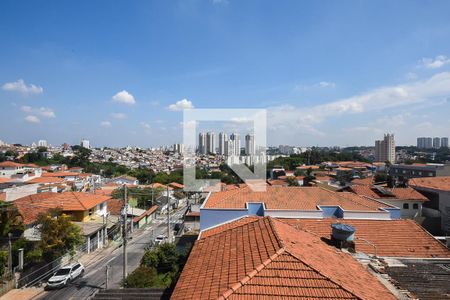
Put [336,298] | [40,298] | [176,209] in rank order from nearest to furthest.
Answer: [336,298] < [40,298] < [176,209]

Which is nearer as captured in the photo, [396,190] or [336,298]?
[336,298]

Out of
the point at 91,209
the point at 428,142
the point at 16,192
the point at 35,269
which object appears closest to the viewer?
the point at 35,269

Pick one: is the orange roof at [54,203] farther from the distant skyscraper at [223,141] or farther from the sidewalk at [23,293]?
the distant skyscraper at [223,141]

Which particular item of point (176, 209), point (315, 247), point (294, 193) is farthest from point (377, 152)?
point (315, 247)

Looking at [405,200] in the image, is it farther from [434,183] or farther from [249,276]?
[249,276]

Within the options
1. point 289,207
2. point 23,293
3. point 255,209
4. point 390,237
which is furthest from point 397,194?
point 23,293

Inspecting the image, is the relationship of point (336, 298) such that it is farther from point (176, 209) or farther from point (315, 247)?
point (176, 209)

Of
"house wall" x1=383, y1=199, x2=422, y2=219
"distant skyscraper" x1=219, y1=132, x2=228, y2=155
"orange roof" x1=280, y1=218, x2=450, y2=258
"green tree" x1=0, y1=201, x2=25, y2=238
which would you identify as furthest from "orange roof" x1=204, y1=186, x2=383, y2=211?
"distant skyscraper" x1=219, y1=132, x2=228, y2=155
